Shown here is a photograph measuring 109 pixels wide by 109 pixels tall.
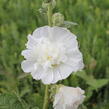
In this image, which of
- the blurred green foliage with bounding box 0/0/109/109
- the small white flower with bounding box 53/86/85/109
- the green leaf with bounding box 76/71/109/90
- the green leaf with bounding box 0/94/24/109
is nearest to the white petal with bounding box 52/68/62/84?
the small white flower with bounding box 53/86/85/109

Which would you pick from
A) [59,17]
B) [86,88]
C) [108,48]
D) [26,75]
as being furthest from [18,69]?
[59,17]

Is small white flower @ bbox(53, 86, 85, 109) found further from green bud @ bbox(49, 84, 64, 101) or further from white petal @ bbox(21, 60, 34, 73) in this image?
white petal @ bbox(21, 60, 34, 73)

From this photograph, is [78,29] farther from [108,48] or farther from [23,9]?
[23,9]

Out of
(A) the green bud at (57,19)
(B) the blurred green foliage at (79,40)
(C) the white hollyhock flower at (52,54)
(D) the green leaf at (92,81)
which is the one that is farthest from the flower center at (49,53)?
(D) the green leaf at (92,81)

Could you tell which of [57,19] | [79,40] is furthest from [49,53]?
[79,40]

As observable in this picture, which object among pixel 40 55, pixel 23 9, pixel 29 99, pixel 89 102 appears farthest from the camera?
pixel 23 9

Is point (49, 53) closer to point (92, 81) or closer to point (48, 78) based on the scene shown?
point (48, 78)

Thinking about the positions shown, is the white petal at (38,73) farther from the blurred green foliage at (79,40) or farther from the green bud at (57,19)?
the blurred green foliage at (79,40)
